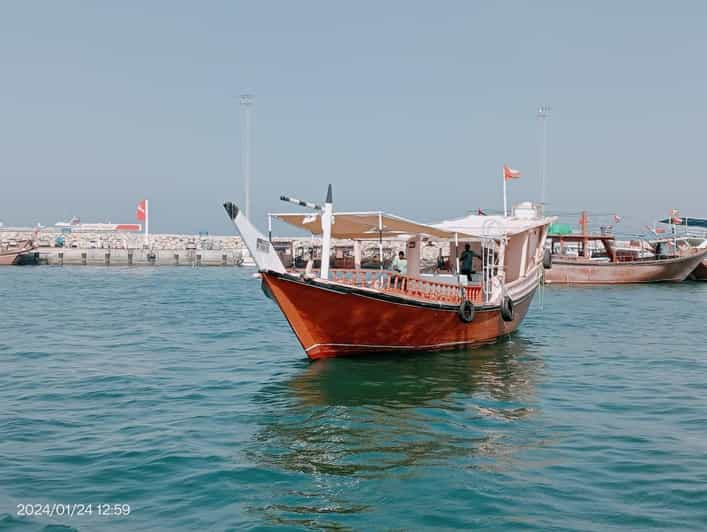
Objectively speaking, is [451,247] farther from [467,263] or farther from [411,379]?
[411,379]

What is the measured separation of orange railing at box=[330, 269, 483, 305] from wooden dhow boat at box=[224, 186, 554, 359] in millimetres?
22

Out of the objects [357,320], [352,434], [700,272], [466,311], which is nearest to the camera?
[352,434]

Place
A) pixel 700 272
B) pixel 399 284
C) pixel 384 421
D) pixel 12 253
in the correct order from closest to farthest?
1. pixel 384 421
2. pixel 399 284
3. pixel 700 272
4. pixel 12 253

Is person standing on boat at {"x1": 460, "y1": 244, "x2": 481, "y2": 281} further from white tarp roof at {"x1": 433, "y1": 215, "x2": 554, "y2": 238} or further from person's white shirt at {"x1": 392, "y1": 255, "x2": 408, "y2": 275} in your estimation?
person's white shirt at {"x1": 392, "y1": 255, "x2": 408, "y2": 275}

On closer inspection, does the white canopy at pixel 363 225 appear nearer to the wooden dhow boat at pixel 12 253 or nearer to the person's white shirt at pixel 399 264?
the person's white shirt at pixel 399 264

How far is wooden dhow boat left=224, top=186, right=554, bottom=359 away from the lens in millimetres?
14164

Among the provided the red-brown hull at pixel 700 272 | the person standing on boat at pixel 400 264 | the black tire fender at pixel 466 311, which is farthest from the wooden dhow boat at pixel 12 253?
the red-brown hull at pixel 700 272

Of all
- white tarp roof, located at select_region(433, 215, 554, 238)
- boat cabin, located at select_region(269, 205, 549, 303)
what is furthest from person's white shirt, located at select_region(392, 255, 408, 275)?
white tarp roof, located at select_region(433, 215, 554, 238)

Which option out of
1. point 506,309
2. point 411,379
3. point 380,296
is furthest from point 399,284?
point 506,309

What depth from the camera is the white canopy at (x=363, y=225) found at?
15.2 meters

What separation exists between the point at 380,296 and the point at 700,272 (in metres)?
38.7

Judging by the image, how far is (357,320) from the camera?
14938 mm

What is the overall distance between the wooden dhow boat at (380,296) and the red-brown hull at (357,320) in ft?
0.07

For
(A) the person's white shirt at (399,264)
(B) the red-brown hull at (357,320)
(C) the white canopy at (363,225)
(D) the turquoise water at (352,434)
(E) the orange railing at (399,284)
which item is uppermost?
(C) the white canopy at (363,225)
